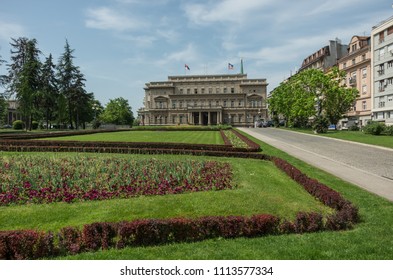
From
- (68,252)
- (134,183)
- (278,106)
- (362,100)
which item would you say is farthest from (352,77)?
(68,252)

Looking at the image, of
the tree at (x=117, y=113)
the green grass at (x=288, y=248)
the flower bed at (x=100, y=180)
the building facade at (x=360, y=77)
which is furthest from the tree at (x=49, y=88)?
the green grass at (x=288, y=248)

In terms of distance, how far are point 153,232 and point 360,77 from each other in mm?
57545

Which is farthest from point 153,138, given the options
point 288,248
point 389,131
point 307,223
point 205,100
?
point 205,100

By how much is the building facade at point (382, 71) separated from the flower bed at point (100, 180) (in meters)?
41.4

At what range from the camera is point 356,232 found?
249 inches

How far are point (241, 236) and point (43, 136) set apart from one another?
99.5ft

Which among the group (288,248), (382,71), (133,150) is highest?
(382,71)

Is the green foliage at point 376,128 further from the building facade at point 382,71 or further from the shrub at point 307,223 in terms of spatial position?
the shrub at point 307,223

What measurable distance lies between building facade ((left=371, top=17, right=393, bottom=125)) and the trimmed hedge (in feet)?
144

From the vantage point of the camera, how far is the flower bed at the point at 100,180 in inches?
342

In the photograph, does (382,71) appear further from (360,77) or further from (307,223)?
(307,223)

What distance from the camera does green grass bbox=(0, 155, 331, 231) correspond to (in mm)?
7027

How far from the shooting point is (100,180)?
1004cm

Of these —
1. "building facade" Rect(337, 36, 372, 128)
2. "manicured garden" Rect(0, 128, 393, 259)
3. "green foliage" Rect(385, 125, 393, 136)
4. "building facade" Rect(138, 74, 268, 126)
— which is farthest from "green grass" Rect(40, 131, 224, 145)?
"building facade" Rect(138, 74, 268, 126)
